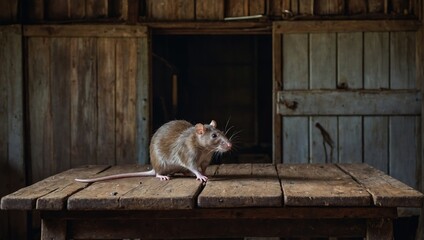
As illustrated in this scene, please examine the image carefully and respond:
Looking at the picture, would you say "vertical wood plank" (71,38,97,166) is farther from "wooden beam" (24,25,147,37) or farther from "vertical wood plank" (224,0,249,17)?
"vertical wood plank" (224,0,249,17)

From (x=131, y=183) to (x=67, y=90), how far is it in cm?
282

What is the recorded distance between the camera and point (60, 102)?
5.70 m

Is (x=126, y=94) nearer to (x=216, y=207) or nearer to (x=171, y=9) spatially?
(x=171, y=9)

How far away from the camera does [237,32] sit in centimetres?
571

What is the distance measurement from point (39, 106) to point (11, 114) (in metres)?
0.30

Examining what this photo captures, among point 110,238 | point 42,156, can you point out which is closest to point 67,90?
point 42,156

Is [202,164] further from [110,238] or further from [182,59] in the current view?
[182,59]

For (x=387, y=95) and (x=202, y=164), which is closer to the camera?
(x=202, y=164)

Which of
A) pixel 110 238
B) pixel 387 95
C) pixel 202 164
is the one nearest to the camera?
pixel 110 238

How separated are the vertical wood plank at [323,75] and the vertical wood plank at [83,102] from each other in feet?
7.41

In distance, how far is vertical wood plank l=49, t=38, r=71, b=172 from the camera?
5684 millimetres

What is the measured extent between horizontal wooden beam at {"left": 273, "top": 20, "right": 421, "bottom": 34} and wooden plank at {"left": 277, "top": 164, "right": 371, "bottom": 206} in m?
2.23

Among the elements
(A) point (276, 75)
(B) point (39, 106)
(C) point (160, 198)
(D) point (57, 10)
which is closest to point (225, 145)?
(C) point (160, 198)

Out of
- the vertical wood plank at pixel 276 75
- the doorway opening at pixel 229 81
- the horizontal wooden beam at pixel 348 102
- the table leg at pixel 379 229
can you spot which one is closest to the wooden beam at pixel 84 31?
the vertical wood plank at pixel 276 75
